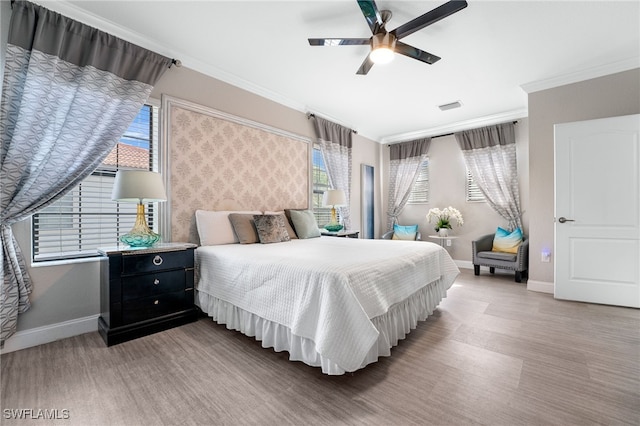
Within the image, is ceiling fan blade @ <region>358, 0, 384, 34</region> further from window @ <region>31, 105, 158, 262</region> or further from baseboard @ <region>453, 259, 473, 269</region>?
baseboard @ <region>453, 259, 473, 269</region>

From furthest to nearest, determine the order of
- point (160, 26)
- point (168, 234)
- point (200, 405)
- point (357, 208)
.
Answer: point (357, 208) → point (168, 234) → point (160, 26) → point (200, 405)

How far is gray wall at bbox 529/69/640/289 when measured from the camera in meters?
3.28

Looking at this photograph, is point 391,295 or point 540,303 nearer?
point 391,295

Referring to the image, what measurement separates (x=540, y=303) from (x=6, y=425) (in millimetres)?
4485

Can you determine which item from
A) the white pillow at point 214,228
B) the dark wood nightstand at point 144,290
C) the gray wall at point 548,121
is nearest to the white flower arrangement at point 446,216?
the gray wall at point 548,121

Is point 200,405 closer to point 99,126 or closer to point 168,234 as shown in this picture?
point 168,234

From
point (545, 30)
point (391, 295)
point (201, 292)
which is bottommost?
A: point (201, 292)

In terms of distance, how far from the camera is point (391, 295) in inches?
78.0

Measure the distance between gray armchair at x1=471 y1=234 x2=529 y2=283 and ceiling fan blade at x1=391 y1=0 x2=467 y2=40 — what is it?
3.56m

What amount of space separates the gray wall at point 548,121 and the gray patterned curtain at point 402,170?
2108mm

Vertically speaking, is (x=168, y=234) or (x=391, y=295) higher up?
(x=168, y=234)

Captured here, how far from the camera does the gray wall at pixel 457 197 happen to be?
4648mm

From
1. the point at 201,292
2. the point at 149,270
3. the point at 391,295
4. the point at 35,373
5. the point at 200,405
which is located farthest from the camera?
the point at 201,292

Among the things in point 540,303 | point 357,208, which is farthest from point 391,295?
point 357,208
